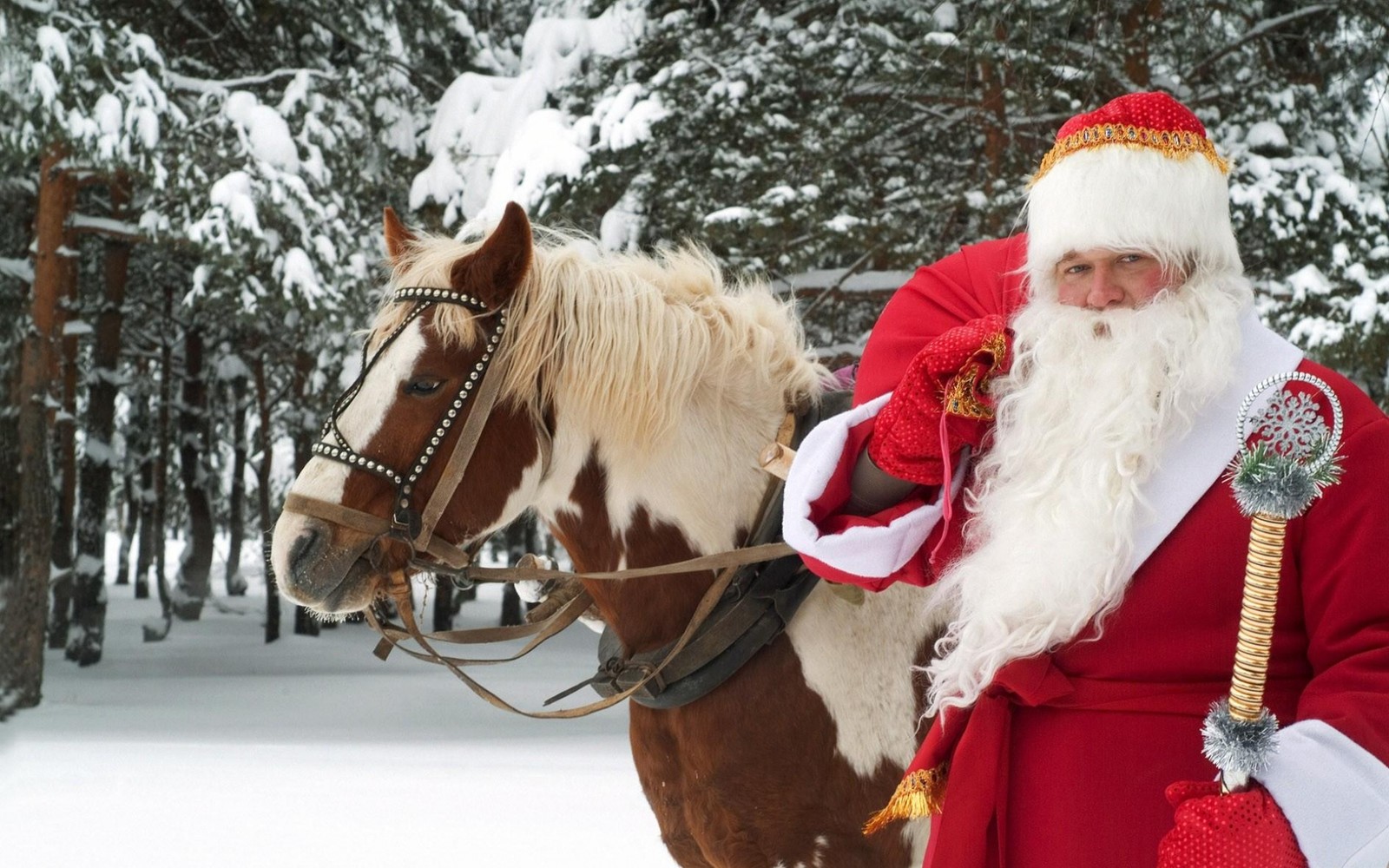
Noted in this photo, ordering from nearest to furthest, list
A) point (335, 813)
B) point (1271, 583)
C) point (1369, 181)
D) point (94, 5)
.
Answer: point (1271, 583), point (335, 813), point (1369, 181), point (94, 5)

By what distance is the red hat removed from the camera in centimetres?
164

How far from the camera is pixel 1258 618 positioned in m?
1.44

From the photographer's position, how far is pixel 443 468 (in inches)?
99.6

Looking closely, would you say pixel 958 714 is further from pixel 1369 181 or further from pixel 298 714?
pixel 298 714

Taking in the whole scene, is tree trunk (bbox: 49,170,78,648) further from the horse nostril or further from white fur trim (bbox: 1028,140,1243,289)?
white fur trim (bbox: 1028,140,1243,289)

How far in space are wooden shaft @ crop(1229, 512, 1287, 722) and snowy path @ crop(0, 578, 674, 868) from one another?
483cm

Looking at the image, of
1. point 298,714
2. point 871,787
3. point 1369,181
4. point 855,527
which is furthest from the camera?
point 298,714

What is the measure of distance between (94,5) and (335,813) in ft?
19.2

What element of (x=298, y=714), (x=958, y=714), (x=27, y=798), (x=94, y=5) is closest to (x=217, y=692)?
(x=298, y=714)

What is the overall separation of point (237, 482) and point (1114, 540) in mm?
20014

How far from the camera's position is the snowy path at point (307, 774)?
595 centimetres

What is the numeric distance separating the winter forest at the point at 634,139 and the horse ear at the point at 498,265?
3.54 metres

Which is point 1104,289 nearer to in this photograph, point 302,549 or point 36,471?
point 302,549

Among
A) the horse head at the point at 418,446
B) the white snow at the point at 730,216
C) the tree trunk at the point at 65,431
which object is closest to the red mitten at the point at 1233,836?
the horse head at the point at 418,446
